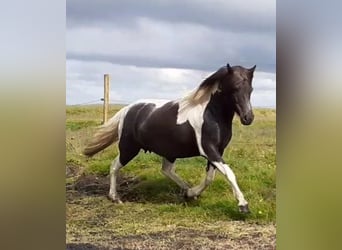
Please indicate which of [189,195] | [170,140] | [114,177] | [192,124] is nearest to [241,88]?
[192,124]

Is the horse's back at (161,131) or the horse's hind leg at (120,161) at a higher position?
the horse's back at (161,131)

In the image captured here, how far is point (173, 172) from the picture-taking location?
7.51 feet

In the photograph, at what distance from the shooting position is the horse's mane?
2.25 m

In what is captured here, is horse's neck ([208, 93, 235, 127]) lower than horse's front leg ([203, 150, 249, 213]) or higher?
higher

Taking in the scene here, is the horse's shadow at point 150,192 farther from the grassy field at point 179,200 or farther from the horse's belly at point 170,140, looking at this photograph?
the horse's belly at point 170,140

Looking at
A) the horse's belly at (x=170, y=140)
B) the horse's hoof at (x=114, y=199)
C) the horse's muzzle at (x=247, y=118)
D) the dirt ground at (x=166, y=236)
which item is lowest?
the dirt ground at (x=166, y=236)

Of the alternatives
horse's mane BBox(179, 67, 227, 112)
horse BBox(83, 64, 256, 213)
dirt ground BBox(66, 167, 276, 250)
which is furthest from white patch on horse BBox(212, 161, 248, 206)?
horse's mane BBox(179, 67, 227, 112)

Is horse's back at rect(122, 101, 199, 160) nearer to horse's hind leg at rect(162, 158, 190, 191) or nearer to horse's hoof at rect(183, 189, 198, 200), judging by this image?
horse's hind leg at rect(162, 158, 190, 191)

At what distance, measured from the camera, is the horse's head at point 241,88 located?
2.25 meters

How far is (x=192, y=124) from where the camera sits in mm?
2268

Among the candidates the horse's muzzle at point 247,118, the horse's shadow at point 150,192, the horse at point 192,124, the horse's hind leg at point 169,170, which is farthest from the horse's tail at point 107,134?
the horse's muzzle at point 247,118

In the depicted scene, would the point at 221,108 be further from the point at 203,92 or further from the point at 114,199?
the point at 114,199
